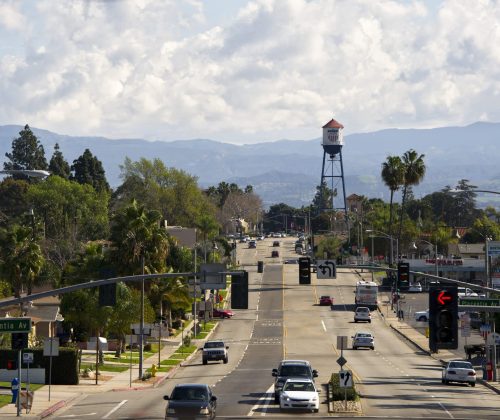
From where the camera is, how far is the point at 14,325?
45344 mm

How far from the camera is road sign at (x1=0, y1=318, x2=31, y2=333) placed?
45.1 metres

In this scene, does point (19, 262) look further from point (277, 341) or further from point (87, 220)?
point (87, 220)

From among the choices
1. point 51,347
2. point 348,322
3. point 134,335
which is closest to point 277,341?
point 348,322

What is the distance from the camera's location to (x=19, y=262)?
93.5m

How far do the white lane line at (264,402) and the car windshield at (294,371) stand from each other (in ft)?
4.26

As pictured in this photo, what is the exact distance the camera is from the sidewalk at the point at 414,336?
70.1m

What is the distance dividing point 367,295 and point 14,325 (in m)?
81.5

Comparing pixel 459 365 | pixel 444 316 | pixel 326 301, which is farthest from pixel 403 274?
pixel 326 301

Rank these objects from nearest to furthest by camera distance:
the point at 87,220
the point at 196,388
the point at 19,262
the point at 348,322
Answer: the point at 196,388 < the point at 19,262 < the point at 348,322 < the point at 87,220

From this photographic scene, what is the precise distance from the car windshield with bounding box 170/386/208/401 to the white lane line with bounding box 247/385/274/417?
498cm

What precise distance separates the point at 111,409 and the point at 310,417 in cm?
883

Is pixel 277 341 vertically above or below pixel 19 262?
below

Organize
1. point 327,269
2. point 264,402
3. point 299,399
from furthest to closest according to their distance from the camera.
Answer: point 264,402
point 327,269
point 299,399

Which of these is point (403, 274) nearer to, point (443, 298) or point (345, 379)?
point (443, 298)
